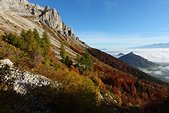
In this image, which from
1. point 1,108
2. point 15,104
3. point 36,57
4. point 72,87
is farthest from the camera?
point 36,57

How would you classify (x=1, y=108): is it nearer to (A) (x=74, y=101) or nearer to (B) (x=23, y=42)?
(A) (x=74, y=101)

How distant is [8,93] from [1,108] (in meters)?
4.11

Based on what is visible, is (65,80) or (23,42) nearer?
(65,80)

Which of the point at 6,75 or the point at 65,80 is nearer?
the point at 6,75

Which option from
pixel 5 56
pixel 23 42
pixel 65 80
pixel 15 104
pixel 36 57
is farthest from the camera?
pixel 23 42

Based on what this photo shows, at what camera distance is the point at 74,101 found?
91.0 ft

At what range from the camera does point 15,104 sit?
2477cm

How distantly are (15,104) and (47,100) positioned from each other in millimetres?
→ 3988

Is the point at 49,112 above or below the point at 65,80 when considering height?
below

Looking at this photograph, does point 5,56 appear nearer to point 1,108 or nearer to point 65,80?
point 65,80

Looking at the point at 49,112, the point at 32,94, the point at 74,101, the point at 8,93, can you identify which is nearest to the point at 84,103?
the point at 74,101

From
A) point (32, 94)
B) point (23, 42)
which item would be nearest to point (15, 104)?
point (32, 94)

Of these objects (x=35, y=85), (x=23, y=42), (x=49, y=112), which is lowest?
(x=49, y=112)

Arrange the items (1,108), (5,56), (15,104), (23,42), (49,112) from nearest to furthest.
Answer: (1,108), (15,104), (49,112), (5,56), (23,42)
